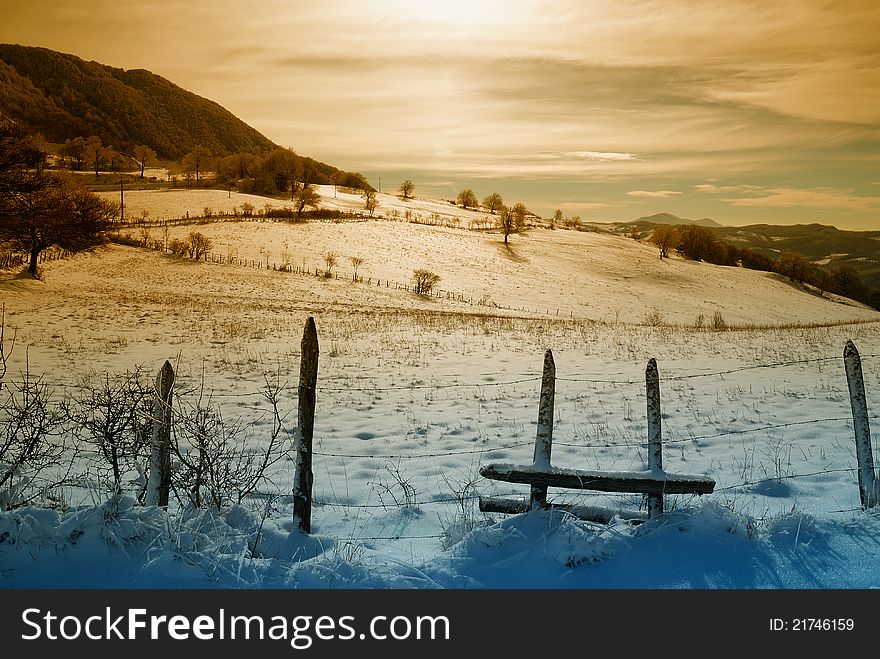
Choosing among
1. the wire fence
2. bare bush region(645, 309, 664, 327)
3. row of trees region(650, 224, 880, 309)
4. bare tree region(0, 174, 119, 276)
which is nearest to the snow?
the wire fence

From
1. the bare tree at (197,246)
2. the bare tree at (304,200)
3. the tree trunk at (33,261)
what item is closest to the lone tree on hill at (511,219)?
the bare tree at (304,200)

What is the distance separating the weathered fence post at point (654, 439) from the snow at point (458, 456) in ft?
0.43

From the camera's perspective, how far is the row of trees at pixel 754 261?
95.3 metres

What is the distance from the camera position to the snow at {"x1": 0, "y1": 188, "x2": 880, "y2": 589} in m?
4.66

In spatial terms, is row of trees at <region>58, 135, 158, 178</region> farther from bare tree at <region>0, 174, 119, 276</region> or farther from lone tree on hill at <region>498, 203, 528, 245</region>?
bare tree at <region>0, 174, 119, 276</region>

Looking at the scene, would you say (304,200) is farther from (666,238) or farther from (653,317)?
(666,238)

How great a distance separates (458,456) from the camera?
Result: 8.53 meters

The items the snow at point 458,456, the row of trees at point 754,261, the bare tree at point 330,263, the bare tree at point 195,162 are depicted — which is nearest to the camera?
the snow at point 458,456

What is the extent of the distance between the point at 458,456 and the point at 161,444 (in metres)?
4.35

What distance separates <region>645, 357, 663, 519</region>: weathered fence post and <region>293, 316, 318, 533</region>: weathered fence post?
3.12 m

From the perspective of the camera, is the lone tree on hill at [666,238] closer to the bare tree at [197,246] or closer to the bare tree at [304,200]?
the bare tree at [304,200]

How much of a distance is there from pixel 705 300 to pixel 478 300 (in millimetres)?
29039

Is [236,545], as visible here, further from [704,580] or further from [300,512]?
[704,580]

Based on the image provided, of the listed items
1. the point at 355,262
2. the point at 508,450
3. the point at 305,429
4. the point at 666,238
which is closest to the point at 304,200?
the point at 355,262
